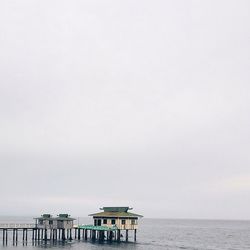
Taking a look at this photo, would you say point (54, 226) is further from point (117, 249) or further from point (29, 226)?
point (117, 249)

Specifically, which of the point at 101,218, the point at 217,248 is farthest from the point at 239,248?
the point at 101,218

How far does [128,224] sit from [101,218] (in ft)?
21.8

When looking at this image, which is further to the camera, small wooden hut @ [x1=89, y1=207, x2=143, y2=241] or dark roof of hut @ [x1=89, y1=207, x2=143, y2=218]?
dark roof of hut @ [x1=89, y1=207, x2=143, y2=218]

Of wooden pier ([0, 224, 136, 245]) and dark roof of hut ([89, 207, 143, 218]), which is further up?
dark roof of hut ([89, 207, 143, 218])

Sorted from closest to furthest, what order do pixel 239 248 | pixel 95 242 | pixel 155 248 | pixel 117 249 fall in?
pixel 117 249 < pixel 155 248 < pixel 95 242 < pixel 239 248

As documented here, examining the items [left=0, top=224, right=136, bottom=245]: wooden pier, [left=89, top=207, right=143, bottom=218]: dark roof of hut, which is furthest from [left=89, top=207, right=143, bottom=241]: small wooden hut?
[left=0, top=224, right=136, bottom=245]: wooden pier

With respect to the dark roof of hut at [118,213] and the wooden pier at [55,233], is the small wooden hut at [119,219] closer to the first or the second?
the dark roof of hut at [118,213]

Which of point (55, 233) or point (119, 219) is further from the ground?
point (119, 219)

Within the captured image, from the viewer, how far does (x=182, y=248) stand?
95.9m

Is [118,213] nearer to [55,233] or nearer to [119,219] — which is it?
[119,219]

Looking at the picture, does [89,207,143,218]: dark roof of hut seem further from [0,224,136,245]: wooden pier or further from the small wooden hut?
[0,224,136,245]: wooden pier

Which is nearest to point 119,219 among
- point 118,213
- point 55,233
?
point 118,213

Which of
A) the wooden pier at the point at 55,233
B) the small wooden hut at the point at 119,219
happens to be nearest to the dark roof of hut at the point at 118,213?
the small wooden hut at the point at 119,219

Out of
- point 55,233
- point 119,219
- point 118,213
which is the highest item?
point 118,213
